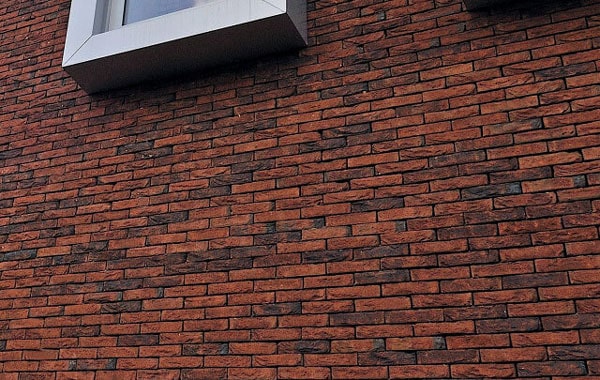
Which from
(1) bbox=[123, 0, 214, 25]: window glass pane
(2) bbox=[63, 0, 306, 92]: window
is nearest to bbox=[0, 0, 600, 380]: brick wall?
(2) bbox=[63, 0, 306, 92]: window

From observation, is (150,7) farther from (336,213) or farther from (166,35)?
(336,213)

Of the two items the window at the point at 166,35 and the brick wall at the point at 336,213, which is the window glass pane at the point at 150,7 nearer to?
the window at the point at 166,35

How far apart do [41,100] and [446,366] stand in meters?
3.44

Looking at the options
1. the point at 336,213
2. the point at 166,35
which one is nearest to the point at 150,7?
the point at 166,35

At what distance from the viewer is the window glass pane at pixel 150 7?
3.90 metres

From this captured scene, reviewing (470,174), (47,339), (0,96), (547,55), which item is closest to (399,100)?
(470,174)

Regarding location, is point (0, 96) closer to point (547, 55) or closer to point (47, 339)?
point (47, 339)

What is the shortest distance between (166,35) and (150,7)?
0.56 meters

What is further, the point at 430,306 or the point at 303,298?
the point at 303,298

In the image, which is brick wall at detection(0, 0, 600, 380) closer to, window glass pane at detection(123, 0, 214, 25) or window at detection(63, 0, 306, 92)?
window at detection(63, 0, 306, 92)

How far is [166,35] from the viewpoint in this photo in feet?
11.9

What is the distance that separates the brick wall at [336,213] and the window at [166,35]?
0.41 ft

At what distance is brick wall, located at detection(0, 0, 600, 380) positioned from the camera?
107 inches

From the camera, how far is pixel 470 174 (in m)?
2.95
